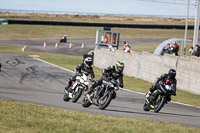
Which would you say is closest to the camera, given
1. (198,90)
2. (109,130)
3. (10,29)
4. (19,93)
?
(109,130)

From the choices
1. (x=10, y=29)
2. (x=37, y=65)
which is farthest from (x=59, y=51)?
(x=10, y=29)

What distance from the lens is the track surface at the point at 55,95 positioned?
1305 centimetres

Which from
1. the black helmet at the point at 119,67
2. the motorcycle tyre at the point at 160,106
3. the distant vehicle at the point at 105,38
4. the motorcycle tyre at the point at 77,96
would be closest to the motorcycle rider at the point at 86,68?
the motorcycle tyre at the point at 77,96

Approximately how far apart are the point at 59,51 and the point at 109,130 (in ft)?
121

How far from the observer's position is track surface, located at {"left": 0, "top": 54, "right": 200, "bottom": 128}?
42.8ft

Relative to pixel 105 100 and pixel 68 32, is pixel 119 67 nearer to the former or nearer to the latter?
pixel 105 100

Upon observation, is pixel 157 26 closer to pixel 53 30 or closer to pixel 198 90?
pixel 53 30

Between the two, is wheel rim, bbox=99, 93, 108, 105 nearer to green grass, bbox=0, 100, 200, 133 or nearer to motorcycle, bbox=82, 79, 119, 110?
motorcycle, bbox=82, 79, 119, 110

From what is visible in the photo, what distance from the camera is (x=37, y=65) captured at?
28.6 metres

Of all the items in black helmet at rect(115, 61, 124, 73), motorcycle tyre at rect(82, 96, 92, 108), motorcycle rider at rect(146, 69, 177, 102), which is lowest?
motorcycle tyre at rect(82, 96, 92, 108)

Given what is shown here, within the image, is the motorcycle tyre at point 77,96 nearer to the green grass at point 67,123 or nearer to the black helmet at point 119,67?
the black helmet at point 119,67

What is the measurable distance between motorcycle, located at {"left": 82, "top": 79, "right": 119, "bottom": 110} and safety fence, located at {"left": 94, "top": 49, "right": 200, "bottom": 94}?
27.0 feet

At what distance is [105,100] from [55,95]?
15.2 feet

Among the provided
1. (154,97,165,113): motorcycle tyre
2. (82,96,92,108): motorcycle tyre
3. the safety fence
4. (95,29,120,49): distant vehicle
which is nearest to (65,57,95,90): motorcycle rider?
(82,96,92,108): motorcycle tyre
